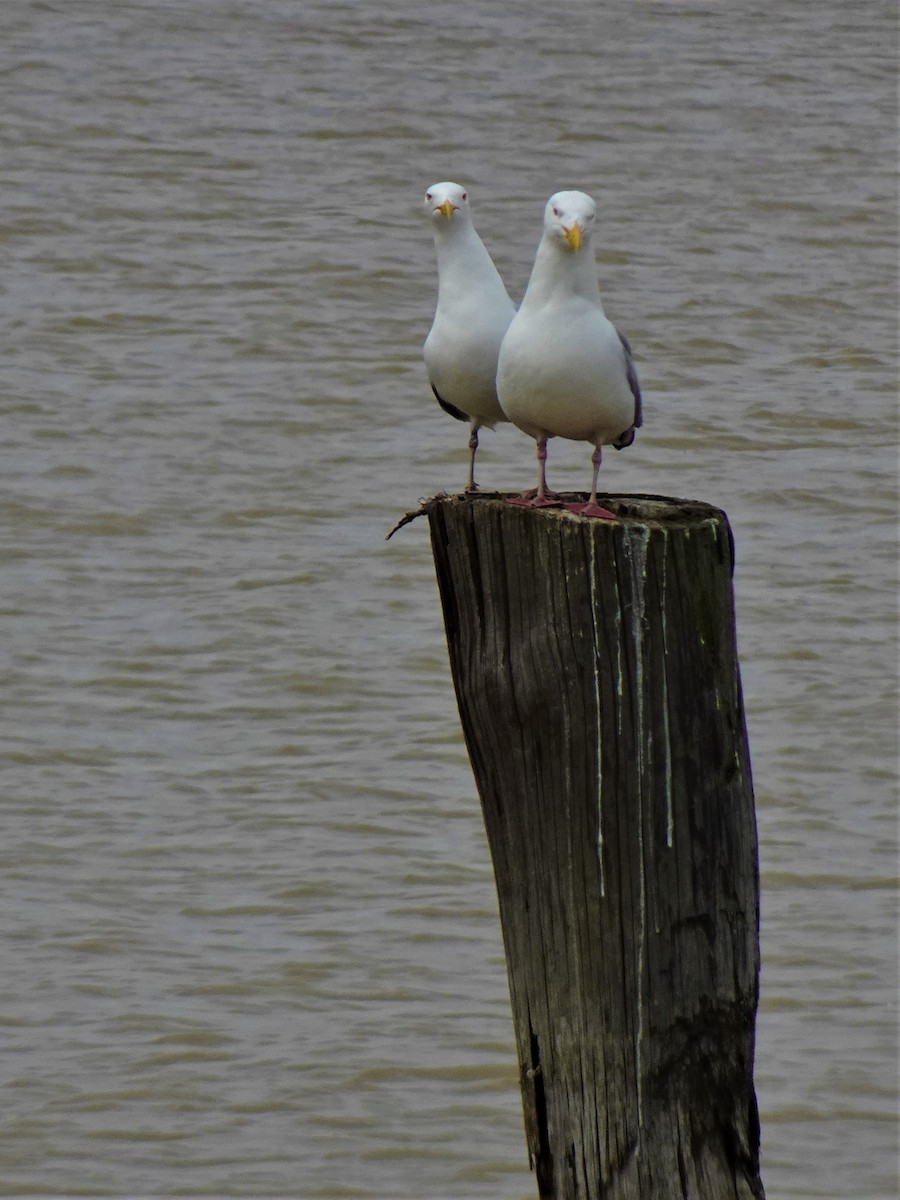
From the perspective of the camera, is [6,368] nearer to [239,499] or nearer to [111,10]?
[239,499]

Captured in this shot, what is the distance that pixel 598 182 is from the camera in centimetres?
1267

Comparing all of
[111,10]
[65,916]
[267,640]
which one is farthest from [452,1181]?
[111,10]

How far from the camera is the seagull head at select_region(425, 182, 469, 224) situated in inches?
137

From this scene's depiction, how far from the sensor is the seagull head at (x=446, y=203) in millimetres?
3475

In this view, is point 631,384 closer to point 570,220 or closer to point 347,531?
point 570,220

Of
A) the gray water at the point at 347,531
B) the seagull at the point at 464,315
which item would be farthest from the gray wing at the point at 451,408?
the gray water at the point at 347,531

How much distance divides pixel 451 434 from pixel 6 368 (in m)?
2.43

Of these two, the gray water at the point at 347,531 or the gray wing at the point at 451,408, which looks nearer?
the gray wing at the point at 451,408

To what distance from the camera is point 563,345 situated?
304 cm

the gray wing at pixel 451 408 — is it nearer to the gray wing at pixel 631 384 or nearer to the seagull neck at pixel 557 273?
the gray wing at pixel 631 384

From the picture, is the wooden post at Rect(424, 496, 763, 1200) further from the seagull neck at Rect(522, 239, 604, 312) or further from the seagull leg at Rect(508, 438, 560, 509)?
the seagull neck at Rect(522, 239, 604, 312)

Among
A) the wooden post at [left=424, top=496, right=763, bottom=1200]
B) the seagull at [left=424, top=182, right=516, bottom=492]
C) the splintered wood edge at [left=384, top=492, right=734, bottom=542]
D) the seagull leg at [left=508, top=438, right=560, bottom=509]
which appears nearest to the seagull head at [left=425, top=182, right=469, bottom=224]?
the seagull at [left=424, top=182, right=516, bottom=492]

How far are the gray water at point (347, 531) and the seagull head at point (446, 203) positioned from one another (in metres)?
2.49

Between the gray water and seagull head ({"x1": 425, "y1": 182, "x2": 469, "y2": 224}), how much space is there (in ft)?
8.18
